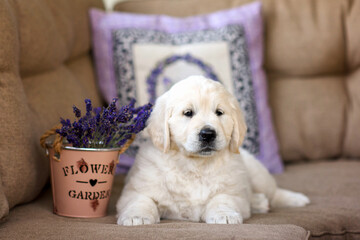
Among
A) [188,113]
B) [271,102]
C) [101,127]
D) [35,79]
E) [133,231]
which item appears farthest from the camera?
[271,102]

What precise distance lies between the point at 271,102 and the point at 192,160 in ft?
4.56

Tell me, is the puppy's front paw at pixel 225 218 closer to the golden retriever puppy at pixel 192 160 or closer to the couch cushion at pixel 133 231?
the golden retriever puppy at pixel 192 160

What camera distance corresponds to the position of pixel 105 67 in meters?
2.98

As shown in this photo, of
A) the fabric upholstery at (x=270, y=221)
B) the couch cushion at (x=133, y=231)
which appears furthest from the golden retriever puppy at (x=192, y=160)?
the couch cushion at (x=133, y=231)

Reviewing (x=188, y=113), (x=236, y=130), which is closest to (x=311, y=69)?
(x=236, y=130)

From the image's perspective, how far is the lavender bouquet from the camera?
183cm

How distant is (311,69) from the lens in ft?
10.8

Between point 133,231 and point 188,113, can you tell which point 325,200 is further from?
point 133,231

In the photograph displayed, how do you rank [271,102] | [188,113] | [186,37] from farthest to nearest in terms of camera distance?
[271,102]
[186,37]
[188,113]

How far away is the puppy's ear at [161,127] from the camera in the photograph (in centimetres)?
197

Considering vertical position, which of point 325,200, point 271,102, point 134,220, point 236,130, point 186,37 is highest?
point 186,37

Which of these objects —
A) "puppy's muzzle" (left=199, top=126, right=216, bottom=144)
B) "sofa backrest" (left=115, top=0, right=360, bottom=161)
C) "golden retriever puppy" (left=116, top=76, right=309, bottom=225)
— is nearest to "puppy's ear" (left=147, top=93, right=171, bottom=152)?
Result: "golden retriever puppy" (left=116, top=76, right=309, bottom=225)

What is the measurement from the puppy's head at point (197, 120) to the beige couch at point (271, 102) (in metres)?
0.32

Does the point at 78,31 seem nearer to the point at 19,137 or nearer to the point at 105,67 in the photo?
the point at 105,67
